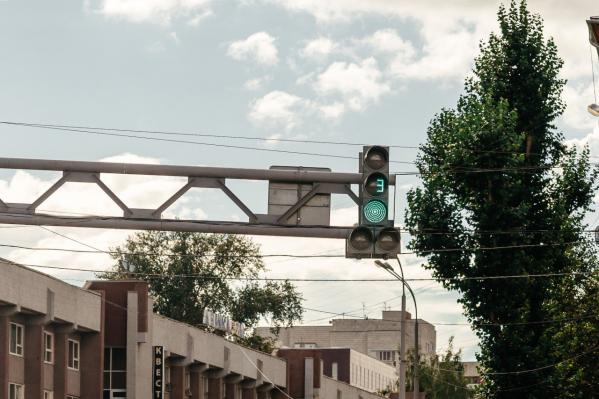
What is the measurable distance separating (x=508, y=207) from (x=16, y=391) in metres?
20.6

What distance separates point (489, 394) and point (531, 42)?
42.8 feet

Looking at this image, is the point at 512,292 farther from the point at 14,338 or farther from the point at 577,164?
the point at 14,338

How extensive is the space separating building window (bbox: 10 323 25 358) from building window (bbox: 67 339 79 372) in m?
4.48

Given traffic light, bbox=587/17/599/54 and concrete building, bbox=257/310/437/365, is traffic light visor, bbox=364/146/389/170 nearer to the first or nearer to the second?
traffic light, bbox=587/17/599/54

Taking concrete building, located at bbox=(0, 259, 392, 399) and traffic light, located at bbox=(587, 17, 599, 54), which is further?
concrete building, located at bbox=(0, 259, 392, 399)

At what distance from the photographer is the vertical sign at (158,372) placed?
63406mm

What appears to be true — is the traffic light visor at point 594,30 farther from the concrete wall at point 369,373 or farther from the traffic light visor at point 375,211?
the concrete wall at point 369,373

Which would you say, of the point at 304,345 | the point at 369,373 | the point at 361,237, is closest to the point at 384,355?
the point at 304,345

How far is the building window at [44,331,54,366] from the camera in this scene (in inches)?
2196

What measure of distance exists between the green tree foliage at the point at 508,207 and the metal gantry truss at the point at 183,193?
2356 cm

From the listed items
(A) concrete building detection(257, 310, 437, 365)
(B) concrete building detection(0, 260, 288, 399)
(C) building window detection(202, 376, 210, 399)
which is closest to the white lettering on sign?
(B) concrete building detection(0, 260, 288, 399)

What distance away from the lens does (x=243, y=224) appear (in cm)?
2323

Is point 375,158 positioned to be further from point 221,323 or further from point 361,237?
point 221,323

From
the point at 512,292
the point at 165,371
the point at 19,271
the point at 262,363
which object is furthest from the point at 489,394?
the point at 262,363
